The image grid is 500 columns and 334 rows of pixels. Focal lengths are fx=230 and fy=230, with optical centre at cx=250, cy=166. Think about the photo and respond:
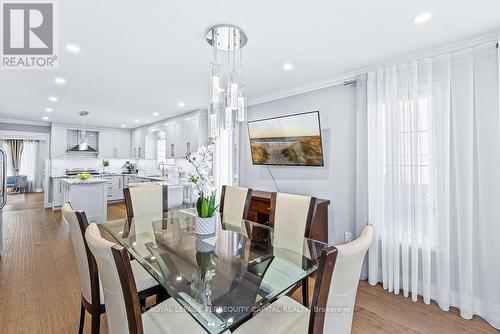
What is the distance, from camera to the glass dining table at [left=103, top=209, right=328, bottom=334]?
116cm

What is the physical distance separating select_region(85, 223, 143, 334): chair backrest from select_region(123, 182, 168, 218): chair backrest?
6.15 feet

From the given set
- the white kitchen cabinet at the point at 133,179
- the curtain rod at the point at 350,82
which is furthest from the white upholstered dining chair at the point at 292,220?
the white kitchen cabinet at the point at 133,179

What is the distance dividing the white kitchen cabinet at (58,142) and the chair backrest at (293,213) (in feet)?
24.2

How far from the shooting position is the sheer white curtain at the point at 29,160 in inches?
340

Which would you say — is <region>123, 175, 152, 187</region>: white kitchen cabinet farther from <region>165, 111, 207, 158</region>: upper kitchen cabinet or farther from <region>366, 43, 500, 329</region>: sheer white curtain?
<region>366, 43, 500, 329</region>: sheer white curtain

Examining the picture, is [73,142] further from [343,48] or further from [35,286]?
[343,48]

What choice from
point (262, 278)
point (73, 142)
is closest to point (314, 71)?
point (262, 278)

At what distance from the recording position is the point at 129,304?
95 centimetres

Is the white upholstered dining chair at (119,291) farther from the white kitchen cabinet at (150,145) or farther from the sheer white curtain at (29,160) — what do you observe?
the sheer white curtain at (29,160)

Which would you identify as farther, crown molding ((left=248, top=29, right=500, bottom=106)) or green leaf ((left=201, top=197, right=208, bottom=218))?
green leaf ((left=201, top=197, right=208, bottom=218))

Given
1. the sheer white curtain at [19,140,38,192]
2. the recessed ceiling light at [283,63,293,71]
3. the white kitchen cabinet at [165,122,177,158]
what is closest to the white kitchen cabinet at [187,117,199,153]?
the white kitchen cabinet at [165,122,177,158]

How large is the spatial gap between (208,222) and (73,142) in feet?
24.0

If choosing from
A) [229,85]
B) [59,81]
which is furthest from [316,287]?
[59,81]

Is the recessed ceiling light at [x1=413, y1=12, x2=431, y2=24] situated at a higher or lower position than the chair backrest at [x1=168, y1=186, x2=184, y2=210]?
higher
